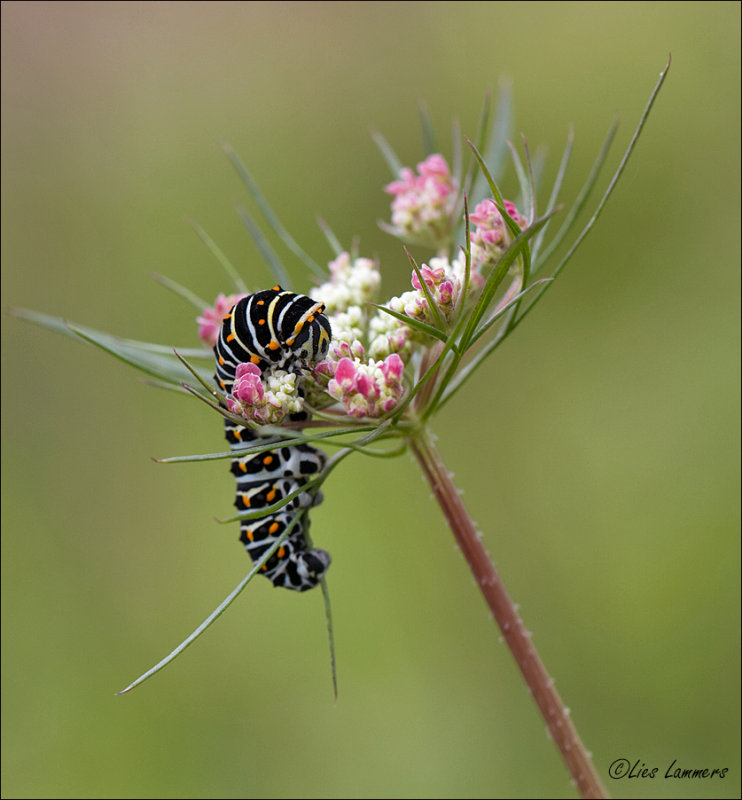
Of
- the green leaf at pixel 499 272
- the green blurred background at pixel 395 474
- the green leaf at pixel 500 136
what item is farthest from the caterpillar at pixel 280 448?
the green blurred background at pixel 395 474

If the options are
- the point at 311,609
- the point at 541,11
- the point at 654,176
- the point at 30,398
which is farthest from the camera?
the point at 541,11

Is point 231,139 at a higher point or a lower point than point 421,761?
higher

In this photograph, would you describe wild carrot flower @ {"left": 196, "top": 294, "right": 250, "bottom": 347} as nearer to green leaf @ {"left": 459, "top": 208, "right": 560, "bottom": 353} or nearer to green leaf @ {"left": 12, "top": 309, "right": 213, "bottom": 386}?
green leaf @ {"left": 12, "top": 309, "right": 213, "bottom": 386}

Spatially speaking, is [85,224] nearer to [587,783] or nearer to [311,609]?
[311,609]

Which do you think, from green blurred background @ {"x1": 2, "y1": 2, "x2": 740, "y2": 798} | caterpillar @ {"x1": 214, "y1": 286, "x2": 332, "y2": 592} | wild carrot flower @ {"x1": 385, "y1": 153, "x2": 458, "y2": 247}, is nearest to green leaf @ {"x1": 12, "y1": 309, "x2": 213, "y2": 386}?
caterpillar @ {"x1": 214, "y1": 286, "x2": 332, "y2": 592}

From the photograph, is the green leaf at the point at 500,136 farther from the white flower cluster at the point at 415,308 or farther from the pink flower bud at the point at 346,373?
the pink flower bud at the point at 346,373

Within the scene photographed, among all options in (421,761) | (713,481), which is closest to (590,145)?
(713,481)

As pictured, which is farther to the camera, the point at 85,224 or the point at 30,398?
the point at 85,224
